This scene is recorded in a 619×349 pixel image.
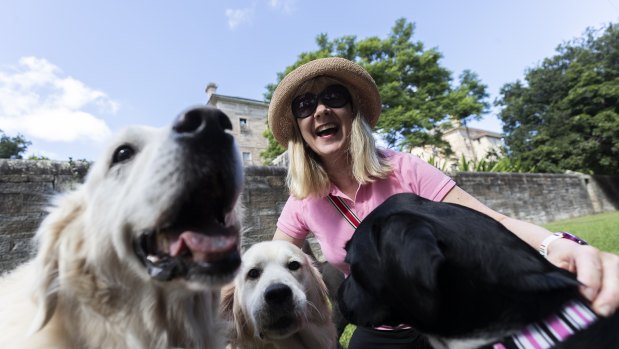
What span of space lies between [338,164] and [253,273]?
1136mm

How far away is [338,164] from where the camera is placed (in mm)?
2912

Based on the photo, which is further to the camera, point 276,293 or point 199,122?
point 276,293

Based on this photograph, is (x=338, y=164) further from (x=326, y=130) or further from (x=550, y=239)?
(x=550, y=239)

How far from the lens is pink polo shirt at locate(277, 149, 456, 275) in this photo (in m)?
2.54

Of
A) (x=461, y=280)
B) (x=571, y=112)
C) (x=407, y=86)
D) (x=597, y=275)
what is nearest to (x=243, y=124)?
(x=407, y=86)

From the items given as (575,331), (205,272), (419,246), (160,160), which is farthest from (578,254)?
(160,160)

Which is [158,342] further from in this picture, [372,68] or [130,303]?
[372,68]

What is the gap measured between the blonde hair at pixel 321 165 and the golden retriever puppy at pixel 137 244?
133 cm

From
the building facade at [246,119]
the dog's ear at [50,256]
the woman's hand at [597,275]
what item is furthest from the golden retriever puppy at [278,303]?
the building facade at [246,119]

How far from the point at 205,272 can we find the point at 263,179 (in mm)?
4420

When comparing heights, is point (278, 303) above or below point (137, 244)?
below

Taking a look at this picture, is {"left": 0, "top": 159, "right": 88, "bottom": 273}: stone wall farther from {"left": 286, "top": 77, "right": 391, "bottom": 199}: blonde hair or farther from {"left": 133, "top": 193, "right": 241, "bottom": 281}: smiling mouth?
{"left": 133, "top": 193, "right": 241, "bottom": 281}: smiling mouth

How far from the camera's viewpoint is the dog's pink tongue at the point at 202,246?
130 cm

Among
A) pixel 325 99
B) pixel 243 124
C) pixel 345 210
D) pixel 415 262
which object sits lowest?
pixel 415 262
